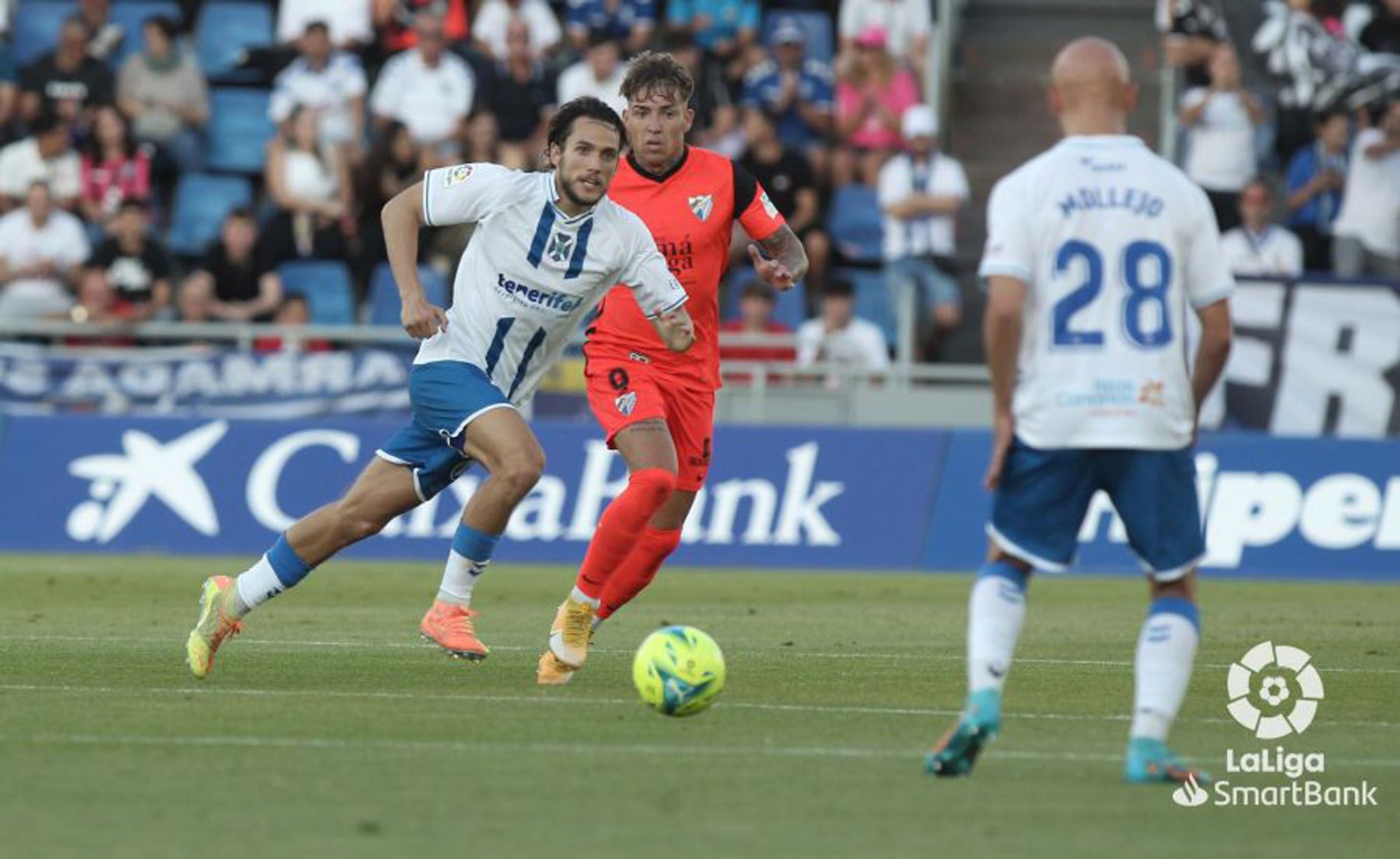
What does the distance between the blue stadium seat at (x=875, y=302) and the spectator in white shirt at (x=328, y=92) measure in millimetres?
5171

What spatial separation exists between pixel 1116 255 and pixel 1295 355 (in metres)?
13.8

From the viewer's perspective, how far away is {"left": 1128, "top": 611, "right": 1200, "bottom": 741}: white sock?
7309mm

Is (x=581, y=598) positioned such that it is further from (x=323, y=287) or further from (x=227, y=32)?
(x=227, y=32)

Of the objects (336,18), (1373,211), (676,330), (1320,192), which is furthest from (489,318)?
(336,18)

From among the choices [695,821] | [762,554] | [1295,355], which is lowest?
[762,554]

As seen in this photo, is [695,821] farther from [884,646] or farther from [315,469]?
[315,469]

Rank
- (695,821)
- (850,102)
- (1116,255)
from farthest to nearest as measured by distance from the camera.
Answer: (850,102) → (1116,255) → (695,821)

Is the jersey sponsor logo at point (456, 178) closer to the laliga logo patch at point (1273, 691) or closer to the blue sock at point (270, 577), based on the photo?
the blue sock at point (270, 577)

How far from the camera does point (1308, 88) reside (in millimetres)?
23547

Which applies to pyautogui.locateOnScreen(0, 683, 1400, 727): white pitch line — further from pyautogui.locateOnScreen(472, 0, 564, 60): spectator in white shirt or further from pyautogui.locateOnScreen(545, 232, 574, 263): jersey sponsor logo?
pyautogui.locateOnScreen(472, 0, 564, 60): spectator in white shirt

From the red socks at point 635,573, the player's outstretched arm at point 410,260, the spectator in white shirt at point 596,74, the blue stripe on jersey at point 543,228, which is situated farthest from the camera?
the spectator in white shirt at point 596,74

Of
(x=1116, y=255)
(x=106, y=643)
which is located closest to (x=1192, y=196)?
(x=1116, y=255)

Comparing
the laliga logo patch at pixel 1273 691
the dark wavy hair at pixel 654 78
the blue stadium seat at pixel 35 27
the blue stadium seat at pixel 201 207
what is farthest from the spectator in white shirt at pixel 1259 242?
the blue stadium seat at pixel 35 27

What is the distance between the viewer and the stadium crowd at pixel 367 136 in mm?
22562
